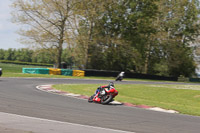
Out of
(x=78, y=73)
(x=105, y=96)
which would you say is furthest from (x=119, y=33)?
(x=105, y=96)

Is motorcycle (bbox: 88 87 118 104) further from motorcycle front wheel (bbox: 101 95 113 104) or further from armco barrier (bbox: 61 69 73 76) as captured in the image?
armco barrier (bbox: 61 69 73 76)

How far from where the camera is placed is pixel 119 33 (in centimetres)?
5619

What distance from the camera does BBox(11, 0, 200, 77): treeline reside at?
152 ft

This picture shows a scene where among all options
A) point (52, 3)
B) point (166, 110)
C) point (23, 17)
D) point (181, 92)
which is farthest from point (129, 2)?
point (166, 110)

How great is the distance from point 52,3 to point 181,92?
91.1 feet

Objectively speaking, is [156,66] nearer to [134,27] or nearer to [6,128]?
[134,27]

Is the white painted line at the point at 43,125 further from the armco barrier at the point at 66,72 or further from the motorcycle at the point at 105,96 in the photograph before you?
the armco barrier at the point at 66,72

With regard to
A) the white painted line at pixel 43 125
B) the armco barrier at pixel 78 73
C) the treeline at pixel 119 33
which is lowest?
the white painted line at pixel 43 125

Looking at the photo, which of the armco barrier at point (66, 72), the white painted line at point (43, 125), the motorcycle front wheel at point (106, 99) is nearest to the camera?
the white painted line at point (43, 125)

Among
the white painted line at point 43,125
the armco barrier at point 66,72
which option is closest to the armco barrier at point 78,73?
the armco barrier at point 66,72

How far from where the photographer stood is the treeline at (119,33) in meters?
46.2

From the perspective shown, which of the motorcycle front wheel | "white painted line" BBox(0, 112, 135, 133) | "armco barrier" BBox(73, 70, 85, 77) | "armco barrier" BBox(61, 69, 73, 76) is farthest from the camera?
"armco barrier" BBox(73, 70, 85, 77)

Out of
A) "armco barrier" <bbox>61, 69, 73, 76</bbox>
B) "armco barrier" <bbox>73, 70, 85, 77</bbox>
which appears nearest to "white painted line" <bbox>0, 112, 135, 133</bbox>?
"armco barrier" <bbox>61, 69, 73, 76</bbox>

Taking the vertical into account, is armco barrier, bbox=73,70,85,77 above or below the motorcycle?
above
